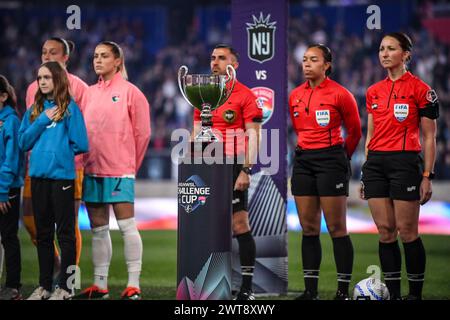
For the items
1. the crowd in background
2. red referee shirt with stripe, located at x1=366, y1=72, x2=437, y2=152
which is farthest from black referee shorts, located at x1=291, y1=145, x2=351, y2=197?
the crowd in background

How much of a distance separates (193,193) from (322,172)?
1.39 metres

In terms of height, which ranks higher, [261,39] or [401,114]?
[261,39]

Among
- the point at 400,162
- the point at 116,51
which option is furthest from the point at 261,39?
the point at 400,162

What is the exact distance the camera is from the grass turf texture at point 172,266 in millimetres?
7297

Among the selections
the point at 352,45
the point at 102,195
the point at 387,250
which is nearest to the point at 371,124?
the point at 387,250

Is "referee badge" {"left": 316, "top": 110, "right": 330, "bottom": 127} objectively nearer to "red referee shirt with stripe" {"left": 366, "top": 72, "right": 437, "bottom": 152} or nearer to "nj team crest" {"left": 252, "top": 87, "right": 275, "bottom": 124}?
"red referee shirt with stripe" {"left": 366, "top": 72, "right": 437, "bottom": 152}

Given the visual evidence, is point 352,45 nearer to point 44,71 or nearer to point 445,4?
point 445,4

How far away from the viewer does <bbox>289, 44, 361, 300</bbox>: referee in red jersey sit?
20.8ft

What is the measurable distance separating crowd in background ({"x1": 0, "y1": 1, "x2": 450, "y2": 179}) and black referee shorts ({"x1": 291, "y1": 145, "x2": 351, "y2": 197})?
12.0 meters

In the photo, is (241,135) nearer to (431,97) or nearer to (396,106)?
(396,106)

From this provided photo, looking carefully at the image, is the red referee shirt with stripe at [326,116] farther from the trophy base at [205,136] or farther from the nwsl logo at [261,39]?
the trophy base at [205,136]

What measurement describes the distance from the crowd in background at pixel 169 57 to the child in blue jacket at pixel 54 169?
1231cm

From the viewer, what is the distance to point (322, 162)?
6348 millimetres
